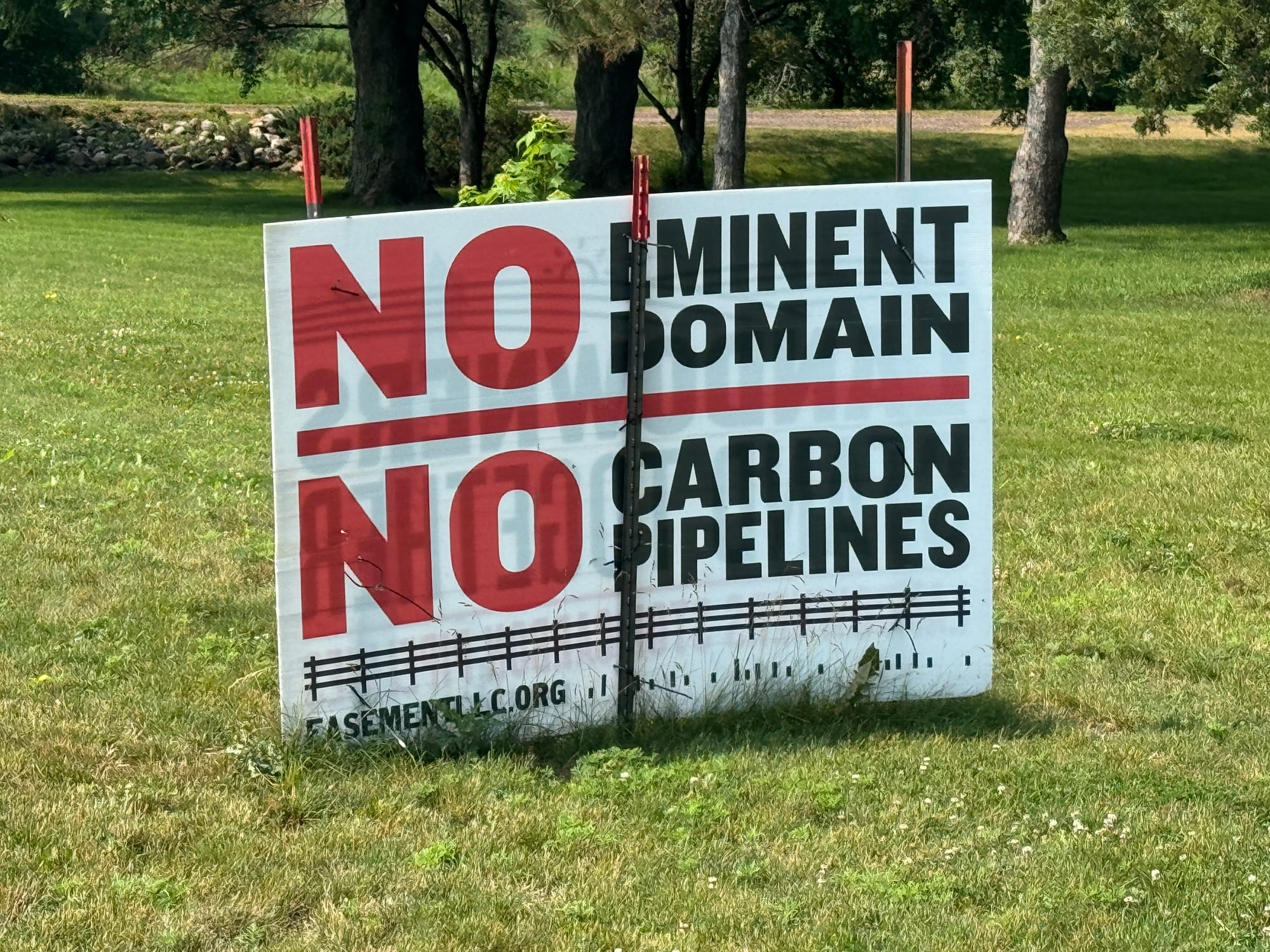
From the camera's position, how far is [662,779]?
17.0ft

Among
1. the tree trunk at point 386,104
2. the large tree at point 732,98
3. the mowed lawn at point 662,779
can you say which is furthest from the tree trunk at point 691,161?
the mowed lawn at point 662,779

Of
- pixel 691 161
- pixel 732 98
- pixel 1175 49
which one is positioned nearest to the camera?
pixel 1175 49

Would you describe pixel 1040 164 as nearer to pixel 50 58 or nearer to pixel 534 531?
pixel 534 531

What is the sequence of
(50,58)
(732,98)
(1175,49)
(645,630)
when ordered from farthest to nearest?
(50,58), (732,98), (1175,49), (645,630)

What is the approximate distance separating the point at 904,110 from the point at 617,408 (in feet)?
4.65

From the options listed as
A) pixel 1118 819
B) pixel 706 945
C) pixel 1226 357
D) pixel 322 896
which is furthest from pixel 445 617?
pixel 1226 357

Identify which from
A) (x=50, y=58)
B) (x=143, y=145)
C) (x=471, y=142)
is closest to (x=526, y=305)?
(x=471, y=142)

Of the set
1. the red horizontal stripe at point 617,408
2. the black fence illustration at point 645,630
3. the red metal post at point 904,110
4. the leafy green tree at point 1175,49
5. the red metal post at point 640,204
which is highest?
the leafy green tree at point 1175,49

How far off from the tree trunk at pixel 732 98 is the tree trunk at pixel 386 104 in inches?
346

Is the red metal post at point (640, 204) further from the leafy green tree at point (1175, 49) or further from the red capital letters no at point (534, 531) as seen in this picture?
the leafy green tree at point (1175, 49)

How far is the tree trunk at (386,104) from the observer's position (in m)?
34.7

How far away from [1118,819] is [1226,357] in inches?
437

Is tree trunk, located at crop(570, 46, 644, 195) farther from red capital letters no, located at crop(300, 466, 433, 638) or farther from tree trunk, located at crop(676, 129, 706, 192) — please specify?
red capital letters no, located at crop(300, 466, 433, 638)

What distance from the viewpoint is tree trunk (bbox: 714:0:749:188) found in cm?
2772
